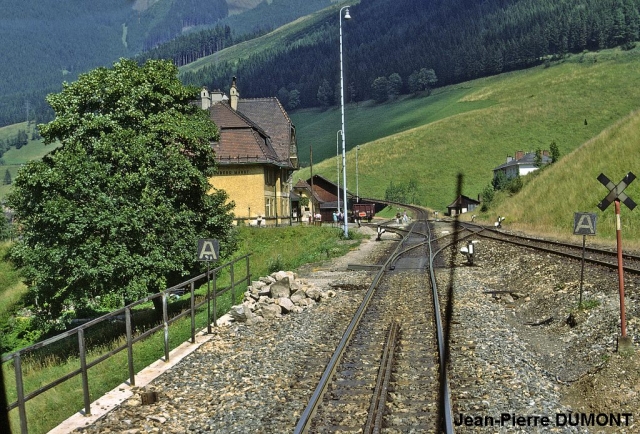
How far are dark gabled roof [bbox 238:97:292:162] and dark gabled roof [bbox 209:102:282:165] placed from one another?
5.52 metres

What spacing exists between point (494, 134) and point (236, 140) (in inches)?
3959

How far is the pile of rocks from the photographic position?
15.3 m

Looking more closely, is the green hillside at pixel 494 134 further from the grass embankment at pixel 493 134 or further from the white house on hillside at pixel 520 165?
the white house on hillside at pixel 520 165

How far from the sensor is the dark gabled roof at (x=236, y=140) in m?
51.0

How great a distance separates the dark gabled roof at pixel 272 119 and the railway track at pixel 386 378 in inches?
1757

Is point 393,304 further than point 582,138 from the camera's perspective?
No

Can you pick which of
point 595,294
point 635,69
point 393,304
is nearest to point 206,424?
point 393,304

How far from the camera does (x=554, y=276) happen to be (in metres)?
18.9

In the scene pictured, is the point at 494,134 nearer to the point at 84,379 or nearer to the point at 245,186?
the point at 245,186

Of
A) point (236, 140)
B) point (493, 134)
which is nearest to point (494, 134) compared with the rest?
point (493, 134)

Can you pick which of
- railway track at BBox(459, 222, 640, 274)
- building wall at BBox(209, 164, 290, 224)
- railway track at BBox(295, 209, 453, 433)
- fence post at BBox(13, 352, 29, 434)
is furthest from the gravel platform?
building wall at BBox(209, 164, 290, 224)

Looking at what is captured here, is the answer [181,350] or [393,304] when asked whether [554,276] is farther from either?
[181,350]

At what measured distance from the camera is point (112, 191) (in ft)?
69.0

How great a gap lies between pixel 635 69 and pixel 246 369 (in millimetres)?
176802
